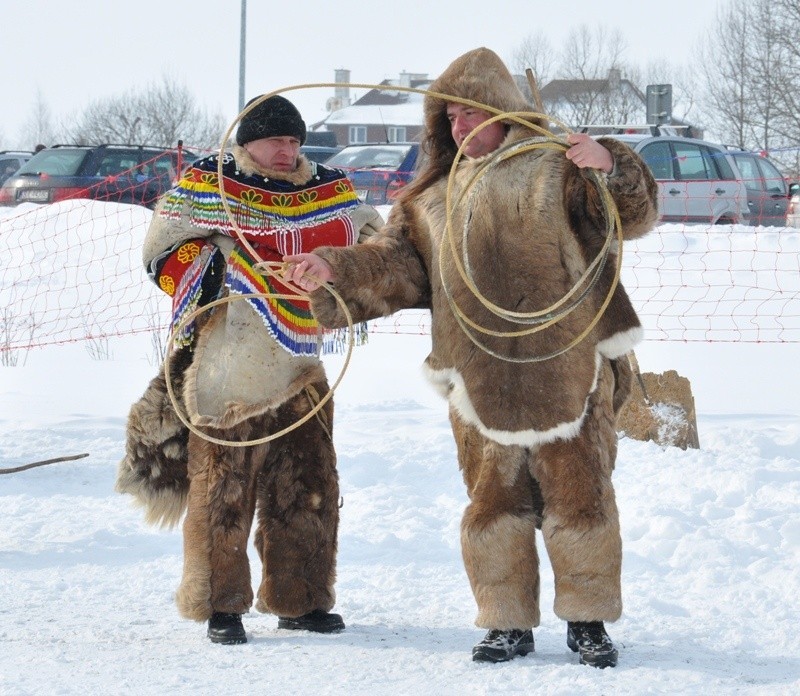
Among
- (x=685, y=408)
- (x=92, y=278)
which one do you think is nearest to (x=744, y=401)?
(x=685, y=408)

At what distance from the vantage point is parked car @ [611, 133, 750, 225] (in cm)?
1430

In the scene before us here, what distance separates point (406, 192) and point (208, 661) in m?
1.59

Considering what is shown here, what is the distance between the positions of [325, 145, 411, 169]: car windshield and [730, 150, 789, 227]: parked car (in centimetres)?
414

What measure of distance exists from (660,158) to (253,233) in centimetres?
1108

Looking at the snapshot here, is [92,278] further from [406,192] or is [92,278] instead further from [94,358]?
[406,192]

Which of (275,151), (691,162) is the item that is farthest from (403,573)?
(691,162)

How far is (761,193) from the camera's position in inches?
598

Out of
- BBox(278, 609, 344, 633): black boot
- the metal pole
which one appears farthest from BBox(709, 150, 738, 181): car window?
BBox(278, 609, 344, 633): black boot

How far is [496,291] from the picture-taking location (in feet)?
12.2

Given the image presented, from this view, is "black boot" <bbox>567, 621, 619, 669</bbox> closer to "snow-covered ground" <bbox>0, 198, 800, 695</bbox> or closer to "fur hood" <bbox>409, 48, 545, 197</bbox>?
"snow-covered ground" <bbox>0, 198, 800, 695</bbox>

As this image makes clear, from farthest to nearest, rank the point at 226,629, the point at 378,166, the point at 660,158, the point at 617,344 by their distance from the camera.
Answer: the point at 378,166 < the point at 660,158 < the point at 226,629 < the point at 617,344

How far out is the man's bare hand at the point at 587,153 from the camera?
3562 millimetres

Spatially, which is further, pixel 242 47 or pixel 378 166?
pixel 242 47

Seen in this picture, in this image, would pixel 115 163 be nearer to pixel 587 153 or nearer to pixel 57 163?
pixel 57 163
